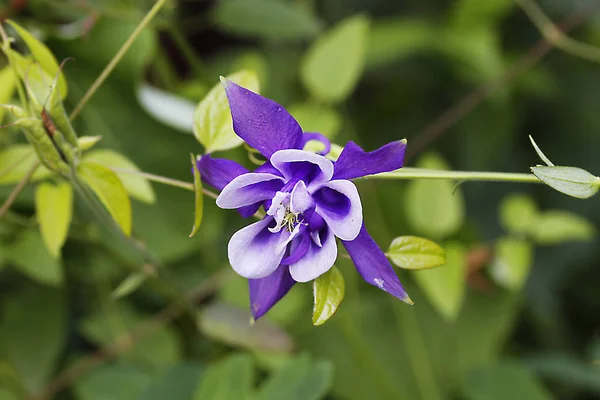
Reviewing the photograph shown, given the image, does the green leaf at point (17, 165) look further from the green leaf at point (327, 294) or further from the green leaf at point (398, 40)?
the green leaf at point (398, 40)

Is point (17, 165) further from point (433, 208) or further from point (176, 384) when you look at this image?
point (433, 208)

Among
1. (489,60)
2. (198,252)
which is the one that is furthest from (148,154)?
(489,60)

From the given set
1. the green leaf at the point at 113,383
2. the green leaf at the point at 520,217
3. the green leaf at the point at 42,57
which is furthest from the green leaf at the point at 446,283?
the green leaf at the point at 42,57

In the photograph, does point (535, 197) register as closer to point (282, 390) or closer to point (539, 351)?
point (539, 351)

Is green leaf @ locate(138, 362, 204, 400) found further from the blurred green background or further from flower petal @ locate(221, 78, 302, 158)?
flower petal @ locate(221, 78, 302, 158)

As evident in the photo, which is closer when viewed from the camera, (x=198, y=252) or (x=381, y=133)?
(x=198, y=252)

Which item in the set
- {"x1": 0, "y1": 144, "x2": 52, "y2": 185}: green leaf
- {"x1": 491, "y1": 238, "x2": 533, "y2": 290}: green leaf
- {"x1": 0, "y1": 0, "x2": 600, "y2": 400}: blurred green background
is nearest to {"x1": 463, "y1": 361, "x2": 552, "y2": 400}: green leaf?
{"x1": 0, "y1": 0, "x2": 600, "y2": 400}: blurred green background
